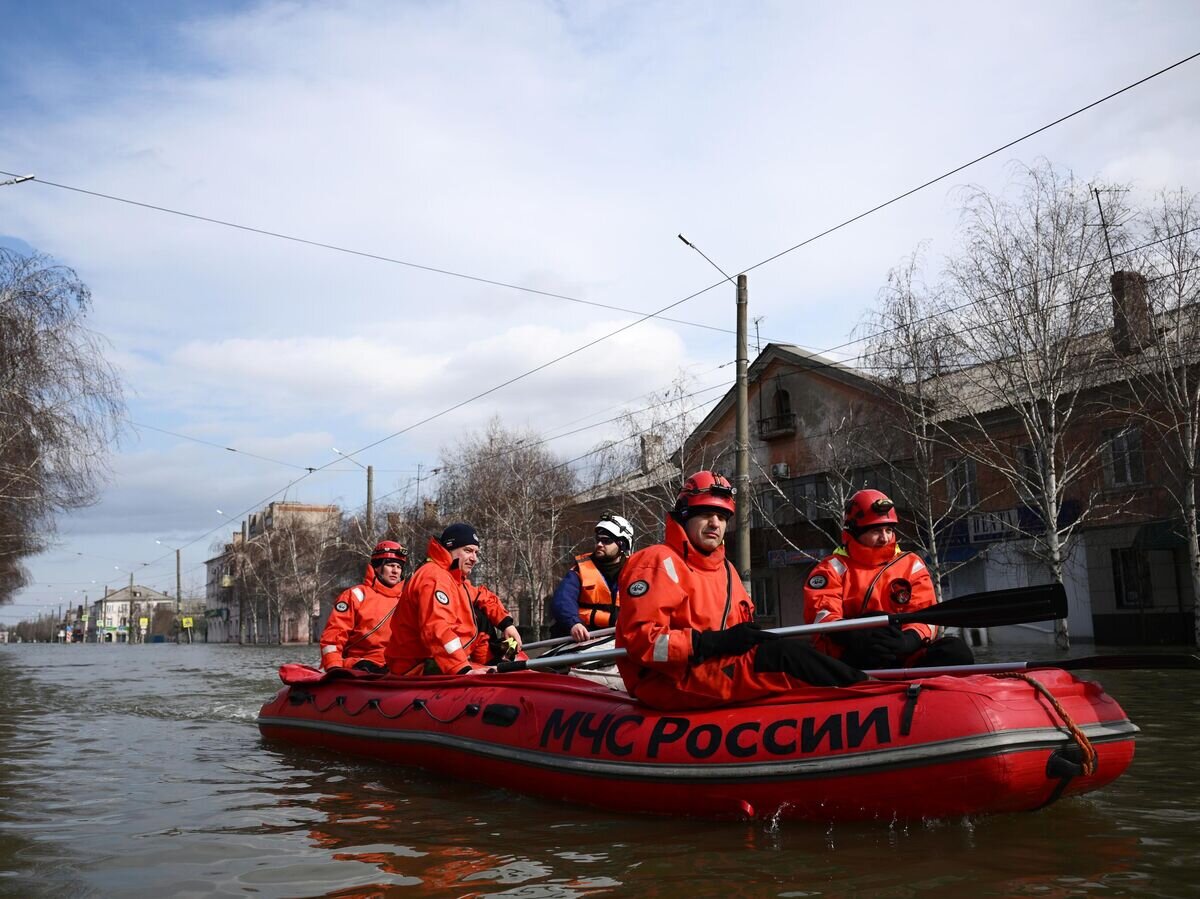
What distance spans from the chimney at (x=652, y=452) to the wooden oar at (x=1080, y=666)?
24848 millimetres

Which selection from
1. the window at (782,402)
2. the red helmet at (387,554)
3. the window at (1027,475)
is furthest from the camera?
the window at (782,402)

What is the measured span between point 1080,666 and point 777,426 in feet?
94.0

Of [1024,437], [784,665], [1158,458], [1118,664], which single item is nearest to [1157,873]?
[1118,664]

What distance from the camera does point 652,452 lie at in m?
32.1

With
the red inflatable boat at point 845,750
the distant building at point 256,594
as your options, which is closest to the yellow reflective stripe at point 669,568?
the red inflatable boat at point 845,750

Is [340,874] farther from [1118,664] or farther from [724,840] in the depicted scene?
[1118,664]

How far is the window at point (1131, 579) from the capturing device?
2505 centimetres

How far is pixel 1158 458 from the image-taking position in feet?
75.8

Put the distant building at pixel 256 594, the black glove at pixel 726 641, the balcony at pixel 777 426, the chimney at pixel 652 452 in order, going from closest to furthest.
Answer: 1. the black glove at pixel 726 641
2. the chimney at pixel 652 452
3. the balcony at pixel 777 426
4. the distant building at pixel 256 594

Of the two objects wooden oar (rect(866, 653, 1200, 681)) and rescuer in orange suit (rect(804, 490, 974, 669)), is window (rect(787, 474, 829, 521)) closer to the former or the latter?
rescuer in orange suit (rect(804, 490, 974, 669))

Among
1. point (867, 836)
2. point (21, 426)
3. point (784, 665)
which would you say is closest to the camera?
point (867, 836)

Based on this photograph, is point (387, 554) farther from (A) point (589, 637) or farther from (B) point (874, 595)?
(B) point (874, 595)

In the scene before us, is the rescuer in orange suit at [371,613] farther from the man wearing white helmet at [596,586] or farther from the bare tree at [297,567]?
the bare tree at [297,567]

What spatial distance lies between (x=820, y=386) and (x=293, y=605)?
4664cm
